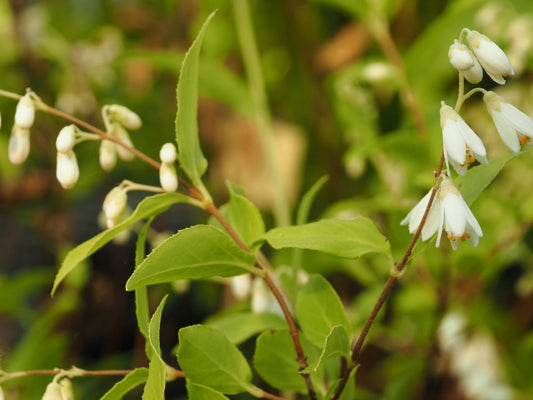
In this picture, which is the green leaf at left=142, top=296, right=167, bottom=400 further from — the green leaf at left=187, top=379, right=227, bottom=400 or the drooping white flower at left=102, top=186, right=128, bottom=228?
the drooping white flower at left=102, top=186, right=128, bottom=228

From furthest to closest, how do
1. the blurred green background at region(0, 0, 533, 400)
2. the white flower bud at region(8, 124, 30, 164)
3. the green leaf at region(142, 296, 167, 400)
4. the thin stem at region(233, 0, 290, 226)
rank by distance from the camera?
the thin stem at region(233, 0, 290, 226), the blurred green background at region(0, 0, 533, 400), the white flower bud at region(8, 124, 30, 164), the green leaf at region(142, 296, 167, 400)

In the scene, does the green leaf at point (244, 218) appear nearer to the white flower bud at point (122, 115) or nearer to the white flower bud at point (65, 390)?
the white flower bud at point (122, 115)

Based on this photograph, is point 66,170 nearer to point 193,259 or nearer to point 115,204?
point 115,204

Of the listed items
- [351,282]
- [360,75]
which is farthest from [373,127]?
[351,282]

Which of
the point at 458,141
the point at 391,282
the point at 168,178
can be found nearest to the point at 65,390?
the point at 168,178

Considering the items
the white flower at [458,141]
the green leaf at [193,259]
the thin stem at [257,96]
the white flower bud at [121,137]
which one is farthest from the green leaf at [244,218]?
the thin stem at [257,96]

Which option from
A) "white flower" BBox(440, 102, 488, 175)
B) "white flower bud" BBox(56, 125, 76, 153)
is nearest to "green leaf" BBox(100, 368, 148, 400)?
"white flower bud" BBox(56, 125, 76, 153)

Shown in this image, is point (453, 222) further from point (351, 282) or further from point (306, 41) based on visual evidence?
point (306, 41)
